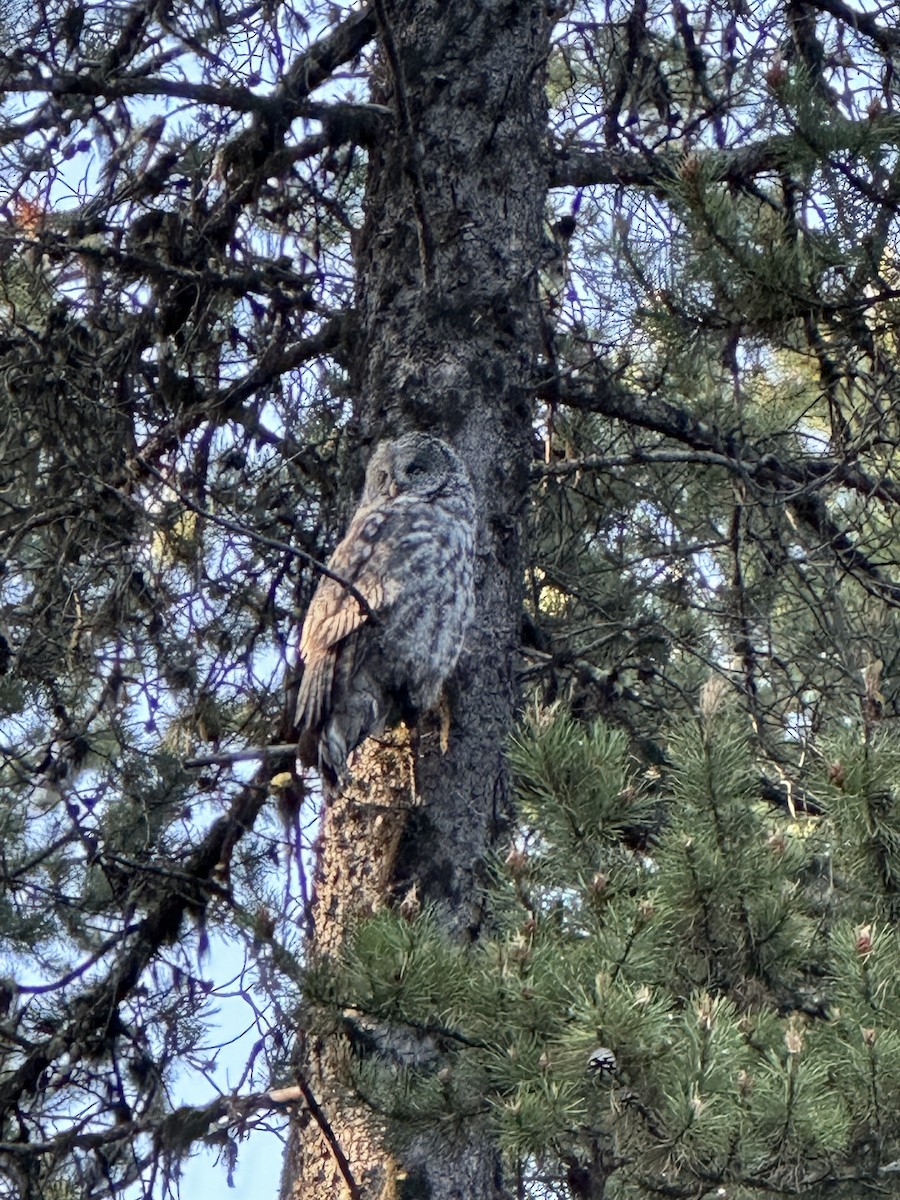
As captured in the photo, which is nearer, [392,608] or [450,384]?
[392,608]

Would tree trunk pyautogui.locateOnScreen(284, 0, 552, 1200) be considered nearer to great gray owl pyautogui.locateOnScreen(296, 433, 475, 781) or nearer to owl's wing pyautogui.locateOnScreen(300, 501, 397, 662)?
great gray owl pyautogui.locateOnScreen(296, 433, 475, 781)

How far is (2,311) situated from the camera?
190 inches

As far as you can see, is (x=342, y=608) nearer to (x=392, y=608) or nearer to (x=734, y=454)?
(x=392, y=608)

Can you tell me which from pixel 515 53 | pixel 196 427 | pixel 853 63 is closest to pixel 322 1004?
pixel 196 427

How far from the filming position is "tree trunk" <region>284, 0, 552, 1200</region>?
3.34 m

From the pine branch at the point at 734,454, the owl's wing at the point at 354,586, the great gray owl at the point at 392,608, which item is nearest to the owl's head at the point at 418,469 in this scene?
the great gray owl at the point at 392,608

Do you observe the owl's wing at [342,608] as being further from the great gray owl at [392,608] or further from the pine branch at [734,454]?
the pine branch at [734,454]

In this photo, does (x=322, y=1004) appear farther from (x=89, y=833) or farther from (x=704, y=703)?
(x=89, y=833)

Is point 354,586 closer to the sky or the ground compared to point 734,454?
closer to the ground

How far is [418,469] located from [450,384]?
9.8 inches

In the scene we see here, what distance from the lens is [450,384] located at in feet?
12.6

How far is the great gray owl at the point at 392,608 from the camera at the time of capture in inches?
139

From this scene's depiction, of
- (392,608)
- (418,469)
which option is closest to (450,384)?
(418,469)

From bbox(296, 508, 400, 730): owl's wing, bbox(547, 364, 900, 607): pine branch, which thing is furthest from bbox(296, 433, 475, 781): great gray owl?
bbox(547, 364, 900, 607): pine branch
